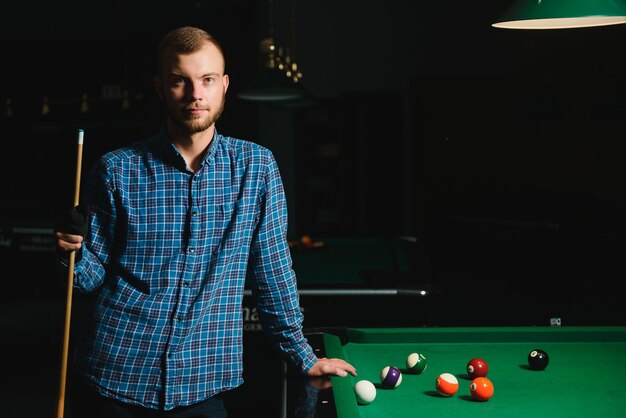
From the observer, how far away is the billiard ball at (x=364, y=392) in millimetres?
1980

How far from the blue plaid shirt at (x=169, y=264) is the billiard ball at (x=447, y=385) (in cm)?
49

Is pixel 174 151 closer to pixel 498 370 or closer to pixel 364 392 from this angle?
pixel 364 392

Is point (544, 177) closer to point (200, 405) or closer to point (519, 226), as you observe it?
point (519, 226)

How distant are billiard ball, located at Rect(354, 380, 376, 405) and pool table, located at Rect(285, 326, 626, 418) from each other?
0.06 feet

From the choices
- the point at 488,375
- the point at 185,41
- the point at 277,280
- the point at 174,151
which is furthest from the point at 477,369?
the point at 185,41

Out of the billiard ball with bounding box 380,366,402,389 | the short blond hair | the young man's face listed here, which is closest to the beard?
the young man's face

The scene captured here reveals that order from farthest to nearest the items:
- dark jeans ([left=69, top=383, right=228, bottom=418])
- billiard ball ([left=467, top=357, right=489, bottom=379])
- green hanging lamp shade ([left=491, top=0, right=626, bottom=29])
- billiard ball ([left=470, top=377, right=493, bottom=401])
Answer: green hanging lamp shade ([left=491, top=0, right=626, bottom=29])
billiard ball ([left=467, top=357, right=489, bottom=379])
billiard ball ([left=470, top=377, right=493, bottom=401])
dark jeans ([left=69, top=383, right=228, bottom=418])

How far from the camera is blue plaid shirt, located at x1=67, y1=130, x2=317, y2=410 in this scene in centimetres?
192

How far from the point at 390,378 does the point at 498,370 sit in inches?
15.8

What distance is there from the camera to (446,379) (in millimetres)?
2080

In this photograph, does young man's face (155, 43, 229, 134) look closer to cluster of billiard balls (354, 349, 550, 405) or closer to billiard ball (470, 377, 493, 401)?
cluster of billiard balls (354, 349, 550, 405)

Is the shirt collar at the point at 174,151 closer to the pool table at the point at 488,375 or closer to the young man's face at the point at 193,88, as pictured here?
the young man's face at the point at 193,88

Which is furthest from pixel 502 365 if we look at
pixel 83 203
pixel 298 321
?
pixel 83 203

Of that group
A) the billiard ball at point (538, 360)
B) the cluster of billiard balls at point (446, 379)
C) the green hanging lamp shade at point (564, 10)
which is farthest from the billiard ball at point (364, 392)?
the green hanging lamp shade at point (564, 10)
